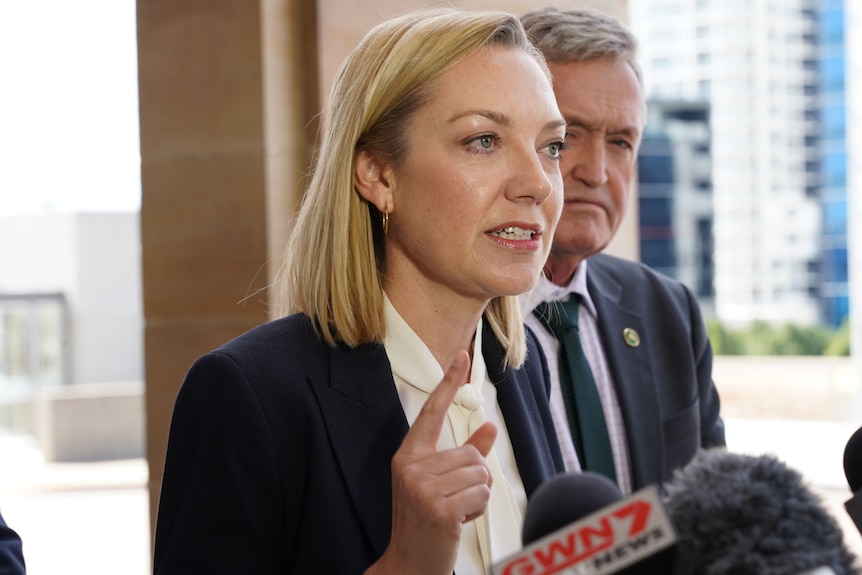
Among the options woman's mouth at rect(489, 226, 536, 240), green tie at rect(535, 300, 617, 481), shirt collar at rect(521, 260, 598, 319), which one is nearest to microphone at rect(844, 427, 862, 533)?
woman's mouth at rect(489, 226, 536, 240)

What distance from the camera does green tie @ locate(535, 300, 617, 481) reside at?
6.64ft

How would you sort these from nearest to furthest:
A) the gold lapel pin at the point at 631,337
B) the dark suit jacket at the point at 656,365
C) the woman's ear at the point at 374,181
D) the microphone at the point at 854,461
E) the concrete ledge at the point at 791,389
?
the microphone at the point at 854,461 < the woman's ear at the point at 374,181 < the dark suit jacket at the point at 656,365 < the gold lapel pin at the point at 631,337 < the concrete ledge at the point at 791,389

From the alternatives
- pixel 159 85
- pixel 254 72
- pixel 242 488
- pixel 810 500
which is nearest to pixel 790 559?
pixel 810 500

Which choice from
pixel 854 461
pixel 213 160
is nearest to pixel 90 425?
pixel 213 160

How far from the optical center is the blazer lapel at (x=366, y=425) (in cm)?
151

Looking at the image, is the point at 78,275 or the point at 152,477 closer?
the point at 152,477

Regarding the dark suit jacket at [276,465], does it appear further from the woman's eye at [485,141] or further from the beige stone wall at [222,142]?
the beige stone wall at [222,142]

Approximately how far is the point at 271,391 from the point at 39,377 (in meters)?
15.5

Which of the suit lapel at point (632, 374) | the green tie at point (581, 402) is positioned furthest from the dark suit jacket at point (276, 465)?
the suit lapel at point (632, 374)

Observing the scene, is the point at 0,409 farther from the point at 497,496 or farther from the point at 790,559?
the point at 790,559

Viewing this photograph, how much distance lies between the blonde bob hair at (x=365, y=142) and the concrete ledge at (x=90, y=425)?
35.4 feet

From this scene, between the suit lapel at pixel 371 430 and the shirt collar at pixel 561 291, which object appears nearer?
the suit lapel at pixel 371 430

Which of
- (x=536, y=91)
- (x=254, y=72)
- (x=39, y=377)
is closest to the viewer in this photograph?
(x=536, y=91)

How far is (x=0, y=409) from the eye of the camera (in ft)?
48.5
